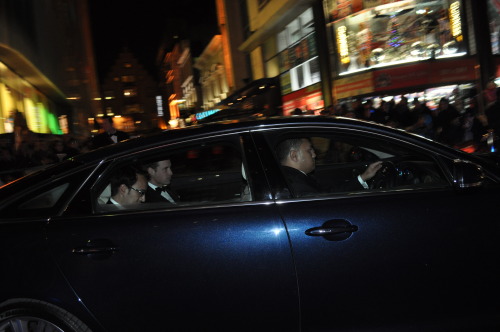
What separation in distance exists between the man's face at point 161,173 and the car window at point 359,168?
2.49ft

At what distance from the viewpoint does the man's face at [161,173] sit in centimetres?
354

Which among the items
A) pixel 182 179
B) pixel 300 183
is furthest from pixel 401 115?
pixel 300 183

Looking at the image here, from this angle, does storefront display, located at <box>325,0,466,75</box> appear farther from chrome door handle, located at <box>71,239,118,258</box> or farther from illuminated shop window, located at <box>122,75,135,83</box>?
illuminated shop window, located at <box>122,75,135,83</box>

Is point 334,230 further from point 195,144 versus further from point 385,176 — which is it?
point 385,176

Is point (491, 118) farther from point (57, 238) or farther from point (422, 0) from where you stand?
point (422, 0)

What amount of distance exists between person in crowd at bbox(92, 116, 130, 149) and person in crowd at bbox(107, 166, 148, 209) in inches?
243

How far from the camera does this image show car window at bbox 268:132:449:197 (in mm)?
3031

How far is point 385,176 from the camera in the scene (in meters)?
3.65

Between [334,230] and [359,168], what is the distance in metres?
1.71

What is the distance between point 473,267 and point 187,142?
1624 millimetres

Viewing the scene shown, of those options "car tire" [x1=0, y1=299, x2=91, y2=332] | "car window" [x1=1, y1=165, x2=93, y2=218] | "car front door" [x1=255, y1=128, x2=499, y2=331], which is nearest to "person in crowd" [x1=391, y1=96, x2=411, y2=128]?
"car front door" [x1=255, y1=128, x2=499, y2=331]

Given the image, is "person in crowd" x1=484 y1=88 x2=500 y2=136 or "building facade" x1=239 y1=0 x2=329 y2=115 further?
"building facade" x1=239 y1=0 x2=329 y2=115

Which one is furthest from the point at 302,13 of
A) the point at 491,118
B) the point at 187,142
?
the point at 187,142

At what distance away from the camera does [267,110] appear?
63.8ft
